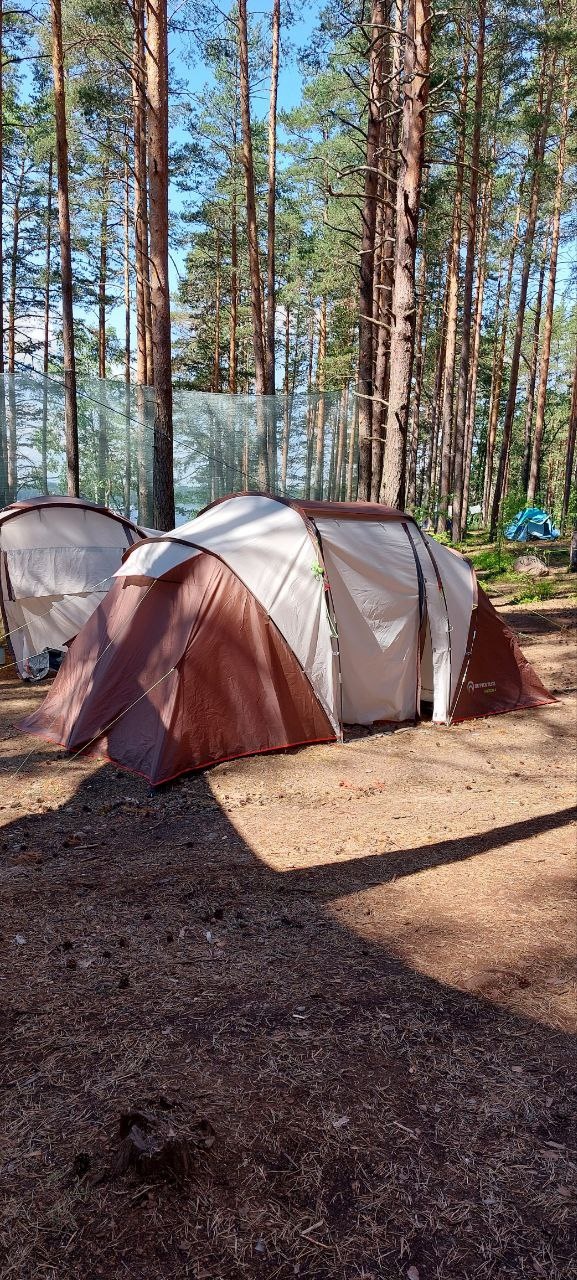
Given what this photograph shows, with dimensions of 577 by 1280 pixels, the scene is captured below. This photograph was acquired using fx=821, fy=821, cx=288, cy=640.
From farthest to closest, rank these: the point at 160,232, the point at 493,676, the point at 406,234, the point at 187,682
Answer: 1. the point at 160,232
2. the point at 406,234
3. the point at 493,676
4. the point at 187,682

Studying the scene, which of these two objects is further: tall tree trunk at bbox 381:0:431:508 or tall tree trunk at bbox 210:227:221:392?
tall tree trunk at bbox 210:227:221:392

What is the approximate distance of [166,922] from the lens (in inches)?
Result: 144

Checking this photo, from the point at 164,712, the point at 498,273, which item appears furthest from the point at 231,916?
the point at 498,273

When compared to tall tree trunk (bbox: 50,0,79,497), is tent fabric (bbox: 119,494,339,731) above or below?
Result: below

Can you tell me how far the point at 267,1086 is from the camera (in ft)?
8.36

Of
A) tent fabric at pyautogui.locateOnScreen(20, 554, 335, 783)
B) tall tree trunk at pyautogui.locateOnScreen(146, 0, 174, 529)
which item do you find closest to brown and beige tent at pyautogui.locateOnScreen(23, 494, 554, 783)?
tent fabric at pyautogui.locateOnScreen(20, 554, 335, 783)

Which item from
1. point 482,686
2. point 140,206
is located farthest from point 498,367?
point 482,686

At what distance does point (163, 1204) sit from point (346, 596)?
4939mm

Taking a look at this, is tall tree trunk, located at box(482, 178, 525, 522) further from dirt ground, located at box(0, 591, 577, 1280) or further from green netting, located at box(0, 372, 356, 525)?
dirt ground, located at box(0, 591, 577, 1280)

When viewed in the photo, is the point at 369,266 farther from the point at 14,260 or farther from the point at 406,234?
the point at 14,260

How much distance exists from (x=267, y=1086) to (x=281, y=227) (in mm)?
26400

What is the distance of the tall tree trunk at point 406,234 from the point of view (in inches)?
323

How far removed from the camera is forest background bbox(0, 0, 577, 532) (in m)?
9.97

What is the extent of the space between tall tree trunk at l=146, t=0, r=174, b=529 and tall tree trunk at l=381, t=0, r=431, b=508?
2863 millimetres
